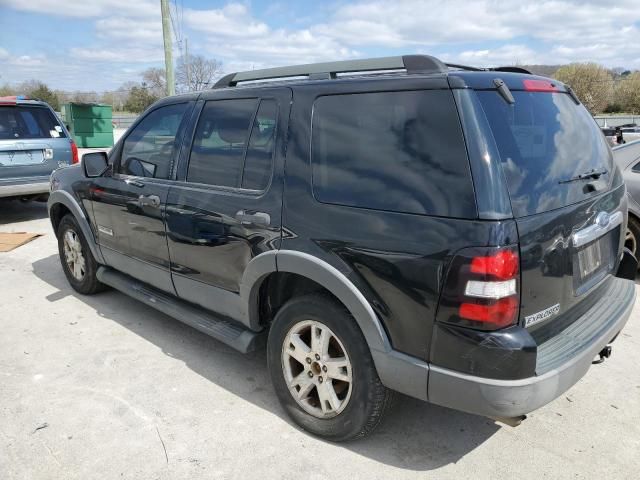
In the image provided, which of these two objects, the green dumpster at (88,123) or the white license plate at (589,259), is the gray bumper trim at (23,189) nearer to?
the white license plate at (589,259)

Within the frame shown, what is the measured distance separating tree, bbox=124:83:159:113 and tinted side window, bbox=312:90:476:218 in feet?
156

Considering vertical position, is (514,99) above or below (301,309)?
above

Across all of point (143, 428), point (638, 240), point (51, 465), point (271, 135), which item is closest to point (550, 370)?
point (271, 135)

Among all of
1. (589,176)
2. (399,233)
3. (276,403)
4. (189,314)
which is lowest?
(276,403)

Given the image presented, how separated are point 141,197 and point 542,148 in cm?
273

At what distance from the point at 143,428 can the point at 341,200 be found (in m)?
1.75

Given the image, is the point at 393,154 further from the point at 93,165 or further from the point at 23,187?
the point at 23,187

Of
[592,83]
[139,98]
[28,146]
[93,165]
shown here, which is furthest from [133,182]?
[592,83]

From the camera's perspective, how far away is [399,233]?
2244 millimetres

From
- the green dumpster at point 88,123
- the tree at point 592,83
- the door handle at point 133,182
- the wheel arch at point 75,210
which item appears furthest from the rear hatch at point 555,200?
the tree at point 592,83

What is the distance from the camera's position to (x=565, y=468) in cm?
256

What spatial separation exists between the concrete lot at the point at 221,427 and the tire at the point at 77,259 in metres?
0.87

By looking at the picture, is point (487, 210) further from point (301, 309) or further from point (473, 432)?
point (473, 432)

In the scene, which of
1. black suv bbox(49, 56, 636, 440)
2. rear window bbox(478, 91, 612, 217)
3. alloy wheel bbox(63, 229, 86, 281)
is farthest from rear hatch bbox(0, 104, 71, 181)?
rear window bbox(478, 91, 612, 217)
